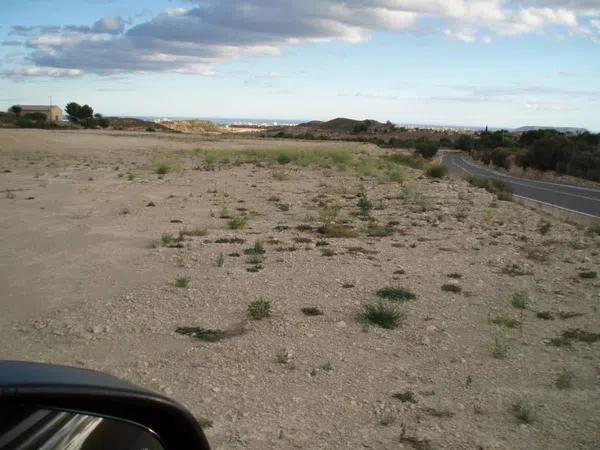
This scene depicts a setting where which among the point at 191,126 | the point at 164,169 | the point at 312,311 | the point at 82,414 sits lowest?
the point at 191,126

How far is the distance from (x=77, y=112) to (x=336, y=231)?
132215mm

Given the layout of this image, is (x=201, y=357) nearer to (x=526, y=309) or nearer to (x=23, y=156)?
(x=526, y=309)

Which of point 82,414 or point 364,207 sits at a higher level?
point 82,414

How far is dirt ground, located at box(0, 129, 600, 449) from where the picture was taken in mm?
5656

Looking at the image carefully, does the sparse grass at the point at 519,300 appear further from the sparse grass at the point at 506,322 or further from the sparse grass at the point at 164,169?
the sparse grass at the point at 164,169

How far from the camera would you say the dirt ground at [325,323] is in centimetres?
566

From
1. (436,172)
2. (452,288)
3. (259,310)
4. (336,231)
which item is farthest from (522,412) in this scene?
(436,172)

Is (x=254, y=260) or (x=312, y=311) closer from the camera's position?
(x=312, y=311)

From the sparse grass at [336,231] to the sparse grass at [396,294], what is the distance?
4.71 metres

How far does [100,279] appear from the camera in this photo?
10.1 metres

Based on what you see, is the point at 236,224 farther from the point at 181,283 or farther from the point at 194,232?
the point at 181,283

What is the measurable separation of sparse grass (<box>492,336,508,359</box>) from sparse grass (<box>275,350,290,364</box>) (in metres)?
2.28

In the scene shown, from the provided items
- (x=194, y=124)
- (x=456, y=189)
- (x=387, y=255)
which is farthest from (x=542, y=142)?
(x=194, y=124)

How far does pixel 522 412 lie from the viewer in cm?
569
